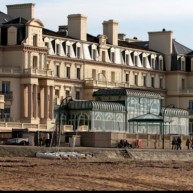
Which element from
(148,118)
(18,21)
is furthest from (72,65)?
(148,118)

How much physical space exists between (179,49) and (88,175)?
102m

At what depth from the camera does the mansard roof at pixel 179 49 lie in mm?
160125

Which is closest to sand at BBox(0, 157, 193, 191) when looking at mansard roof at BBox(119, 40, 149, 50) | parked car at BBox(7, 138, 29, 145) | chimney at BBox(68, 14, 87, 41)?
parked car at BBox(7, 138, 29, 145)

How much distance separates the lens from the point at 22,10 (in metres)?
135

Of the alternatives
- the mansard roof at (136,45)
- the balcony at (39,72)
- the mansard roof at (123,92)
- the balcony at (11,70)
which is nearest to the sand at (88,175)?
the balcony at (39,72)

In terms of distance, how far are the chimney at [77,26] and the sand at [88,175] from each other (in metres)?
64.3

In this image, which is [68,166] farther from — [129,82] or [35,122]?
[129,82]

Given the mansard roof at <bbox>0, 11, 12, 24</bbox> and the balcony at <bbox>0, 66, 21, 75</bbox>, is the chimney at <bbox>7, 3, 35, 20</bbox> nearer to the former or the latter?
the mansard roof at <bbox>0, 11, 12, 24</bbox>

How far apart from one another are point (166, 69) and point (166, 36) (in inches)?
190

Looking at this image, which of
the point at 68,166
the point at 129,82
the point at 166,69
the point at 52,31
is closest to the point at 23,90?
the point at 52,31

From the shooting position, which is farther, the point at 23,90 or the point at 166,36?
the point at 166,36

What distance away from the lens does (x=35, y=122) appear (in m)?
124

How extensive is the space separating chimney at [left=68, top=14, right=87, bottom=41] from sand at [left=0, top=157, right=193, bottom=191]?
6431 cm

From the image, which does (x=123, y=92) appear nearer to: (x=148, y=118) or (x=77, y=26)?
(x=148, y=118)
